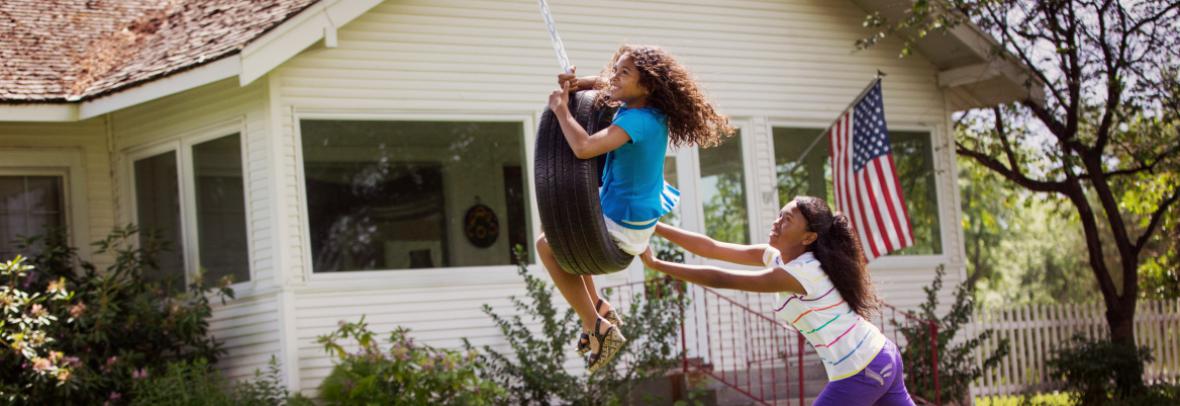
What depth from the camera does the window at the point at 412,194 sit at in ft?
35.9

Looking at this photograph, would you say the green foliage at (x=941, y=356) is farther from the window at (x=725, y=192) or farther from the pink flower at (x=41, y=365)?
the pink flower at (x=41, y=365)

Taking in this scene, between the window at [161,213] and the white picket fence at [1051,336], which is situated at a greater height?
the window at [161,213]

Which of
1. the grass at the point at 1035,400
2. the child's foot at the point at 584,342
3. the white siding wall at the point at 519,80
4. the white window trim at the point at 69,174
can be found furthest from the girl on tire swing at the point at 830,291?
the grass at the point at 1035,400

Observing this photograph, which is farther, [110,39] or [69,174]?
[110,39]

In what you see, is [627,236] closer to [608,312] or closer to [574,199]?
[574,199]

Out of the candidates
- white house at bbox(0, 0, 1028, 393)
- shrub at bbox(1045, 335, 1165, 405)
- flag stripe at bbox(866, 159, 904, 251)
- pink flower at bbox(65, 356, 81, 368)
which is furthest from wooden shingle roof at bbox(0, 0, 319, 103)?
shrub at bbox(1045, 335, 1165, 405)

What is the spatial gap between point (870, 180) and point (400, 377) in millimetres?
4213

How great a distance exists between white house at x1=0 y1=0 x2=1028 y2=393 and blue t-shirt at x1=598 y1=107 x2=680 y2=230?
4.94m

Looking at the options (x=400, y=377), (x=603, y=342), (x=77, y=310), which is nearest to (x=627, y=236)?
(x=603, y=342)

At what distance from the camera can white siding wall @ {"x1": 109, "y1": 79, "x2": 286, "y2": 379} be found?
10734mm

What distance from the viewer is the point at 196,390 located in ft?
32.4

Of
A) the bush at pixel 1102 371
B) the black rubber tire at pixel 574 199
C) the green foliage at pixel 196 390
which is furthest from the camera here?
the bush at pixel 1102 371

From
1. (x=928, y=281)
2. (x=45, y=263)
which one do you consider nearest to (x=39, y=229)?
(x=45, y=263)

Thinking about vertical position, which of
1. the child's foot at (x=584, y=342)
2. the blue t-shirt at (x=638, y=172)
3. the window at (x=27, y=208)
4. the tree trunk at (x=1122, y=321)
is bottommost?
the tree trunk at (x=1122, y=321)
